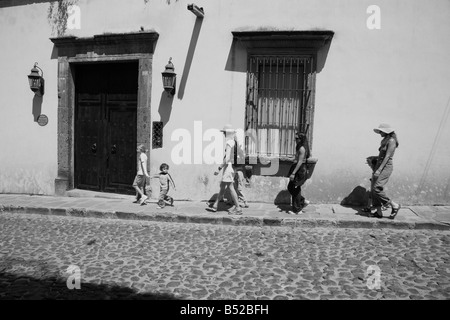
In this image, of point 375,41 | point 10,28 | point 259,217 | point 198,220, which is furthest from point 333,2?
point 10,28

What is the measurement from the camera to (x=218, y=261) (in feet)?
14.9

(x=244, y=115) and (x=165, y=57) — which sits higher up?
(x=165, y=57)

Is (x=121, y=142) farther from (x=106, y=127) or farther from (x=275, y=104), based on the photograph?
(x=275, y=104)

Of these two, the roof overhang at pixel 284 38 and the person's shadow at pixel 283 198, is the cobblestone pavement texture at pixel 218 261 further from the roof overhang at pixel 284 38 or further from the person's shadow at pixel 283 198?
the roof overhang at pixel 284 38

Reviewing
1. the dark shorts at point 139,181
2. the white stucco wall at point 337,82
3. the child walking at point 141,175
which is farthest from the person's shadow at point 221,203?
the dark shorts at point 139,181

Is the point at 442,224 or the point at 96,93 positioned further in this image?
the point at 96,93

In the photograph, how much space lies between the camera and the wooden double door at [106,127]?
8.77 metres

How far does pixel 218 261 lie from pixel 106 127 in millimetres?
5690

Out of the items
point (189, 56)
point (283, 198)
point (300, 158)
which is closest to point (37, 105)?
point (189, 56)

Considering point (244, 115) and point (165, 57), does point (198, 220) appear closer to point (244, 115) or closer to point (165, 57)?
point (244, 115)

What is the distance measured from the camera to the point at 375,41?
24.1 feet

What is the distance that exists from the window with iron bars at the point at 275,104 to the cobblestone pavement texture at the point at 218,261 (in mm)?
2303

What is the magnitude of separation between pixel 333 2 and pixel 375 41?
119 centimetres

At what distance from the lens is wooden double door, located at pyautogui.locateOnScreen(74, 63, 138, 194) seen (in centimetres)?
877
